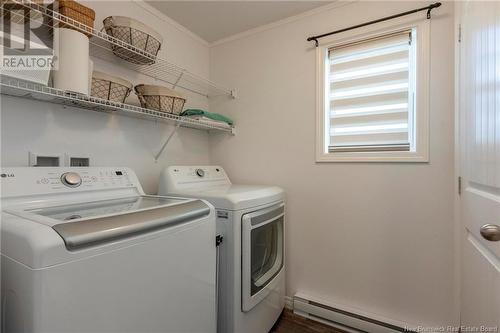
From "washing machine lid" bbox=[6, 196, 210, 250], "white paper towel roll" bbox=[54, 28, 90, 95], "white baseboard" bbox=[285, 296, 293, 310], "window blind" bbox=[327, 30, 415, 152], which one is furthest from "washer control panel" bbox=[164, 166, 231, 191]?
"white baseboard" bbox=[285, 296, 293, 310]

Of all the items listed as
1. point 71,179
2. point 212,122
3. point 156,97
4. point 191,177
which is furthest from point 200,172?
point 71,179

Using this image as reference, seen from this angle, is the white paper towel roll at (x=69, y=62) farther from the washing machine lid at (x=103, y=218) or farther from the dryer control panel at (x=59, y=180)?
the washing machine lid at (x=103, y=218)

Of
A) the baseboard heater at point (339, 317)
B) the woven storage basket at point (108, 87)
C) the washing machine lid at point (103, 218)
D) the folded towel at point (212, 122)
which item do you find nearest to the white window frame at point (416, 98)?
the folded towel at point (212, 122)

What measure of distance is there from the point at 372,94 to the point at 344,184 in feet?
2.15

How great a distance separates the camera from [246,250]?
1.45m

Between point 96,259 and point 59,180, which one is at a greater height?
point 59,180

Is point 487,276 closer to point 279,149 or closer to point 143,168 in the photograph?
point 279,149

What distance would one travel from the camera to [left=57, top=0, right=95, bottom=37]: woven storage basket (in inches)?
45.9

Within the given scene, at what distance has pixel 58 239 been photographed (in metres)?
0.66

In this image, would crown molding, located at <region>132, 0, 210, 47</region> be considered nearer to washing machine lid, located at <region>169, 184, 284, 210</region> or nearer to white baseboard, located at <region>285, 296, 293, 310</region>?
washing machine lid, located at <region>169, 184, 284, 210</region>

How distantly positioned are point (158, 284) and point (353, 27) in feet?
6.40

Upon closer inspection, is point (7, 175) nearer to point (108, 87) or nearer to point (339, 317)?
point (108, 87)

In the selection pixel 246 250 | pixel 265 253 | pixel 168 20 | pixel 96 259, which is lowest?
pixel 265 253

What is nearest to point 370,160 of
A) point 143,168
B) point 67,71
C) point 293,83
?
point 293,83
